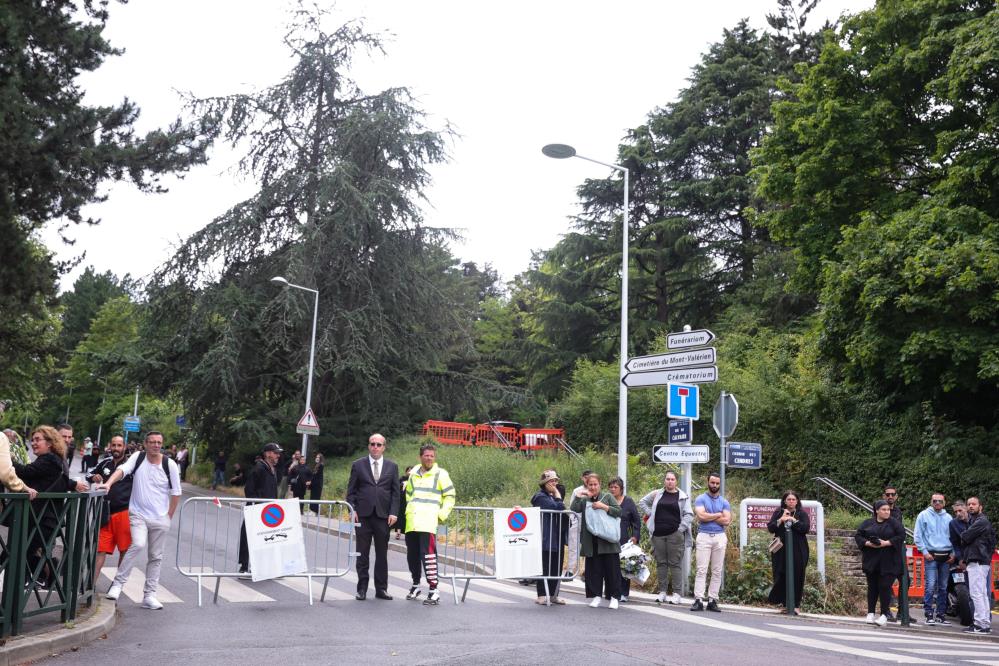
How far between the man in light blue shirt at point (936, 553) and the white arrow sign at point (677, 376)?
13.4ft

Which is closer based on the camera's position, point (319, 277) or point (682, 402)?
point (682, 402)

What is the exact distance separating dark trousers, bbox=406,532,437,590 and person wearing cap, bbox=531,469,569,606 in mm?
1548

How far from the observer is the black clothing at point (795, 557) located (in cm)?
1266

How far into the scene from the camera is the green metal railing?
6992 millimetres

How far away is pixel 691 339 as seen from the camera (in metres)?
13.8

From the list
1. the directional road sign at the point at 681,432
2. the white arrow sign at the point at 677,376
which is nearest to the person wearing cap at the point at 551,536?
the directional road sign at the point at 681,432

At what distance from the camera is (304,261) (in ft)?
117

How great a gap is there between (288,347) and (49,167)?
795 inches

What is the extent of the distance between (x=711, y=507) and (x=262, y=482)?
6286mm

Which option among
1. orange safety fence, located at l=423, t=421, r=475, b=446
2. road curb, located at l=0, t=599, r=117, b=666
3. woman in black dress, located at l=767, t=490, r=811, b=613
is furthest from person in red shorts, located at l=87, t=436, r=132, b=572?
orange safety fence, located at l=423, t=421, r=475, b=446

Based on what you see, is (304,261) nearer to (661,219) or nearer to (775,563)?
(661,219)

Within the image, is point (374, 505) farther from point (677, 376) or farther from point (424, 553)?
point (677, 376)

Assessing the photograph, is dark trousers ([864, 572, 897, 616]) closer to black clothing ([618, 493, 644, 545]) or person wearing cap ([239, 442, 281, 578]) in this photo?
black clothing ([618, 493, 644, 545])

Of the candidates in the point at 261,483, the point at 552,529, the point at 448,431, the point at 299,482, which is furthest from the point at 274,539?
the point at 448,431
